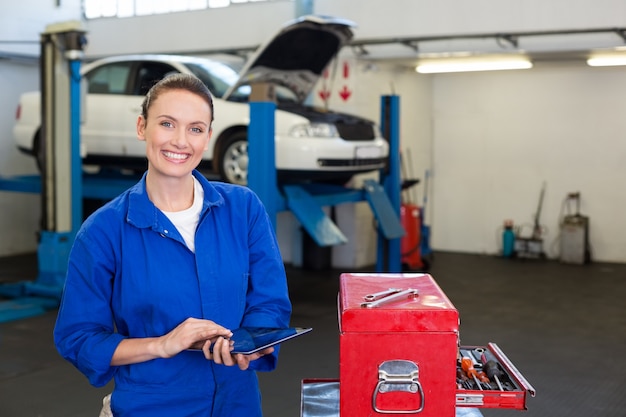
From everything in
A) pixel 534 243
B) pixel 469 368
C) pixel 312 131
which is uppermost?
pixel 312 131

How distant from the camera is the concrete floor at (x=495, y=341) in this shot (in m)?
4.47

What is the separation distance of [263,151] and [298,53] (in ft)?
4.27

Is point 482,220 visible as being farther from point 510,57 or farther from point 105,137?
point 105,137

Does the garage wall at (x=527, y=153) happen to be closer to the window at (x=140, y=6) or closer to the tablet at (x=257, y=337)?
the window at (x=140, y=6)

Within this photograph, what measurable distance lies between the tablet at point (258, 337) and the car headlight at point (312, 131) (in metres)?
5.28

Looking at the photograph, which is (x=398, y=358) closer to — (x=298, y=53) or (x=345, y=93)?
(x=298, y=53)

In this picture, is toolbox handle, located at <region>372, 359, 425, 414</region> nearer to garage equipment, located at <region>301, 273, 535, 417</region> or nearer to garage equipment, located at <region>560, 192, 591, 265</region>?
garage equipment, located at <region>301, 273, 535, 417</region>

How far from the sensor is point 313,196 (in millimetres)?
7238

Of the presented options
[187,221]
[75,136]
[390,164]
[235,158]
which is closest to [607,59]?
[390,164]

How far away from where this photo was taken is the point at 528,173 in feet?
33.6

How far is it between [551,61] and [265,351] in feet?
27.1

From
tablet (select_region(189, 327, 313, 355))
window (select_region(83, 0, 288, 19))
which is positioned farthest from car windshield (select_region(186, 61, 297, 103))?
tablet (select_region(189, 327, 313, 355))

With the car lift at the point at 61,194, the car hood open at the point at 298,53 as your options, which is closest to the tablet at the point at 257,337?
the car lift at the point at 61,194

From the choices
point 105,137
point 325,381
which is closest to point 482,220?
point 105,137
